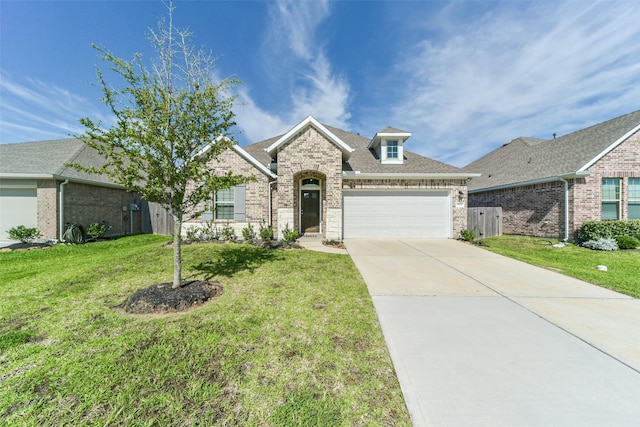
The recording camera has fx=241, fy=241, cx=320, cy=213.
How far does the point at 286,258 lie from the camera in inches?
285

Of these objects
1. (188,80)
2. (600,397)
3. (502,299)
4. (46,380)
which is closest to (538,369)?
(600,397)

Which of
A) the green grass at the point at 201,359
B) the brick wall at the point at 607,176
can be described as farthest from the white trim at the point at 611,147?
the green grass at the point at 201,359

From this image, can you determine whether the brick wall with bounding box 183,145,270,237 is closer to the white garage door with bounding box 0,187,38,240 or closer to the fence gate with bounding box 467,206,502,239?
the white garage door with bounding box 0,187,38,240

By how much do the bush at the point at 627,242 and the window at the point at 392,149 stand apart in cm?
947

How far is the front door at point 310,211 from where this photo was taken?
1202 centimetres

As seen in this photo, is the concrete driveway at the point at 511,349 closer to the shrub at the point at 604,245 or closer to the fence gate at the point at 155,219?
the shrub at the point at 604,245

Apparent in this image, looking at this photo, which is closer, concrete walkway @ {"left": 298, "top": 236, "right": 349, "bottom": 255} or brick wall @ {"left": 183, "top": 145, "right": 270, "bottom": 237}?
concrete walkway @ {"left": 298, "top": 236, "right": 349, "bottom": 255}

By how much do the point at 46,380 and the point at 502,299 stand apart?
21.0ft

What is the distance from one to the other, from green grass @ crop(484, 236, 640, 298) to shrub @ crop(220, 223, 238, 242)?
33.9 feet

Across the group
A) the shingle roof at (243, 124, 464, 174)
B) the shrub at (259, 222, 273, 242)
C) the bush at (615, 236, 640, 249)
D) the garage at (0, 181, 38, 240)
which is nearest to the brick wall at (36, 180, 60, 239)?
the garage at (0, 181, 38, 240)

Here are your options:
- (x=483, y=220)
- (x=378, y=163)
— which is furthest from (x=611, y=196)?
(x=378, y=163)

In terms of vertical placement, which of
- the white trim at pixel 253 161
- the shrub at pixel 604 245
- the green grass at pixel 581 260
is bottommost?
the green grass at pixel 581 260

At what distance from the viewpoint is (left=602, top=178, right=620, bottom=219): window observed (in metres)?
11.0

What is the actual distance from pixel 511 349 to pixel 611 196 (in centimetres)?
1387
